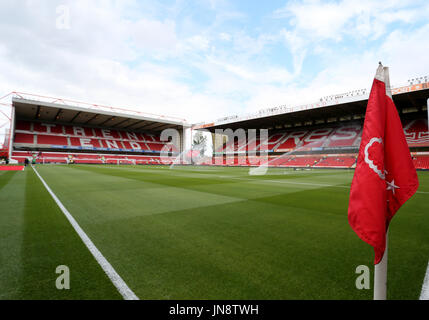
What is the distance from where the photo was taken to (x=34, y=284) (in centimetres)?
189

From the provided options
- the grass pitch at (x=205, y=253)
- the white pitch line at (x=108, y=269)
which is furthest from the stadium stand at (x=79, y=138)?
the white pitch line at (x=108, y=269)

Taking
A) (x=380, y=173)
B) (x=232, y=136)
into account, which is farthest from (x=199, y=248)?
(x=232, y=136)

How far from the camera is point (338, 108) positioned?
29422 millimetres

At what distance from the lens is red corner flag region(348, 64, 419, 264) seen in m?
1.42

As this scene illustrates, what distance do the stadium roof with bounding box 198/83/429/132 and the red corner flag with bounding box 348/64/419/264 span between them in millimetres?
28056

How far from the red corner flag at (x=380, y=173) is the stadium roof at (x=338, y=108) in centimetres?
2806

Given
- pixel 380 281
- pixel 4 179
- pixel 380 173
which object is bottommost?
pixel 380 281

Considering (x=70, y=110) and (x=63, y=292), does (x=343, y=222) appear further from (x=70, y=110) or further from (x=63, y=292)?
(x=70, y=110)

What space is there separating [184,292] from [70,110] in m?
46.9

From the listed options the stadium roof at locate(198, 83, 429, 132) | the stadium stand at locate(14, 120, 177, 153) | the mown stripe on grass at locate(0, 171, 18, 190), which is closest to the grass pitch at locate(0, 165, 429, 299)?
the mown stripe on grass at locate(0, 171, 18, 190)

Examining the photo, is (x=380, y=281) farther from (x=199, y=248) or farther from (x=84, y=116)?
(x=84, y=116)

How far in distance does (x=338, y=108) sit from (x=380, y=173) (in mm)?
33139

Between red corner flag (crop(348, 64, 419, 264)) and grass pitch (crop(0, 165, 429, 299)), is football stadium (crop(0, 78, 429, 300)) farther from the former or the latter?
red corner flag (crop(348, 64, 419, 264))

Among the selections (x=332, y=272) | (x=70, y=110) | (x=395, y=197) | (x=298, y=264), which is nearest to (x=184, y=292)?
(x=298, y=264)
